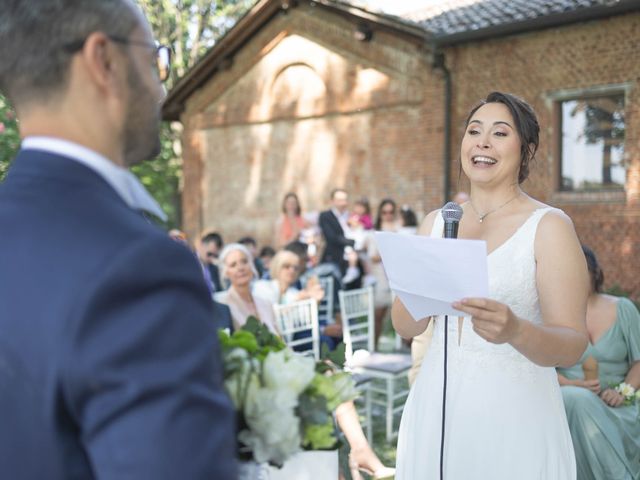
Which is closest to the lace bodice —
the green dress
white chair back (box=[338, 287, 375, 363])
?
the green dress

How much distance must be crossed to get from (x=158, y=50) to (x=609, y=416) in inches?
159

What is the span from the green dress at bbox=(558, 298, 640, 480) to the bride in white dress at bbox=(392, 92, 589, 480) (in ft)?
6.43

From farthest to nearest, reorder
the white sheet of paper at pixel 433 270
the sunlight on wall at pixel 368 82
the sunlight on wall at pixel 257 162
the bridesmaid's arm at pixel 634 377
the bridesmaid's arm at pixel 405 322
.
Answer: the sunlight on wall at pixel 257 162 < the sunlight on wall at pixel 368 82 < the bridesmaid's arm at pixel 634 377 < the bridesmaid's arm at pixel 405 322 < the white sheet of paper at pixel 433 270

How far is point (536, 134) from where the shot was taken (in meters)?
2.53

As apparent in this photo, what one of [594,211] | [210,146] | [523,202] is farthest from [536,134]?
[210,146]

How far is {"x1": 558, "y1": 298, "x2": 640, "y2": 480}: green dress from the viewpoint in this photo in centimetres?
415

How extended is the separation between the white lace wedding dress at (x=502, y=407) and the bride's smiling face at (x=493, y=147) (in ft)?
0.72

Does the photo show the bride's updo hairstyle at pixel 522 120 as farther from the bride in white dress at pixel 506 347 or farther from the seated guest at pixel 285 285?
the seated guest at pixel 285 285

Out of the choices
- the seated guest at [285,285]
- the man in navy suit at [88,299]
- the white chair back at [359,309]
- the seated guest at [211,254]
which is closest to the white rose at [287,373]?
the man in navy suit at [88,299]

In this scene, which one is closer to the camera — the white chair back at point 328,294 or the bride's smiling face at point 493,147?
the bride's smiling face at point 493,147

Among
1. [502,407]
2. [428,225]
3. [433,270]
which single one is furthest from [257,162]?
[433,270]

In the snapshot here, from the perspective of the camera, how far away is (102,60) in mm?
1020

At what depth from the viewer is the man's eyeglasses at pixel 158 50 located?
1.00 meters

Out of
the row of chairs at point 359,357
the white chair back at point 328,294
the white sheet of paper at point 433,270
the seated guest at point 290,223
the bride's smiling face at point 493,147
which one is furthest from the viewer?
the seated guest at point 290,223
